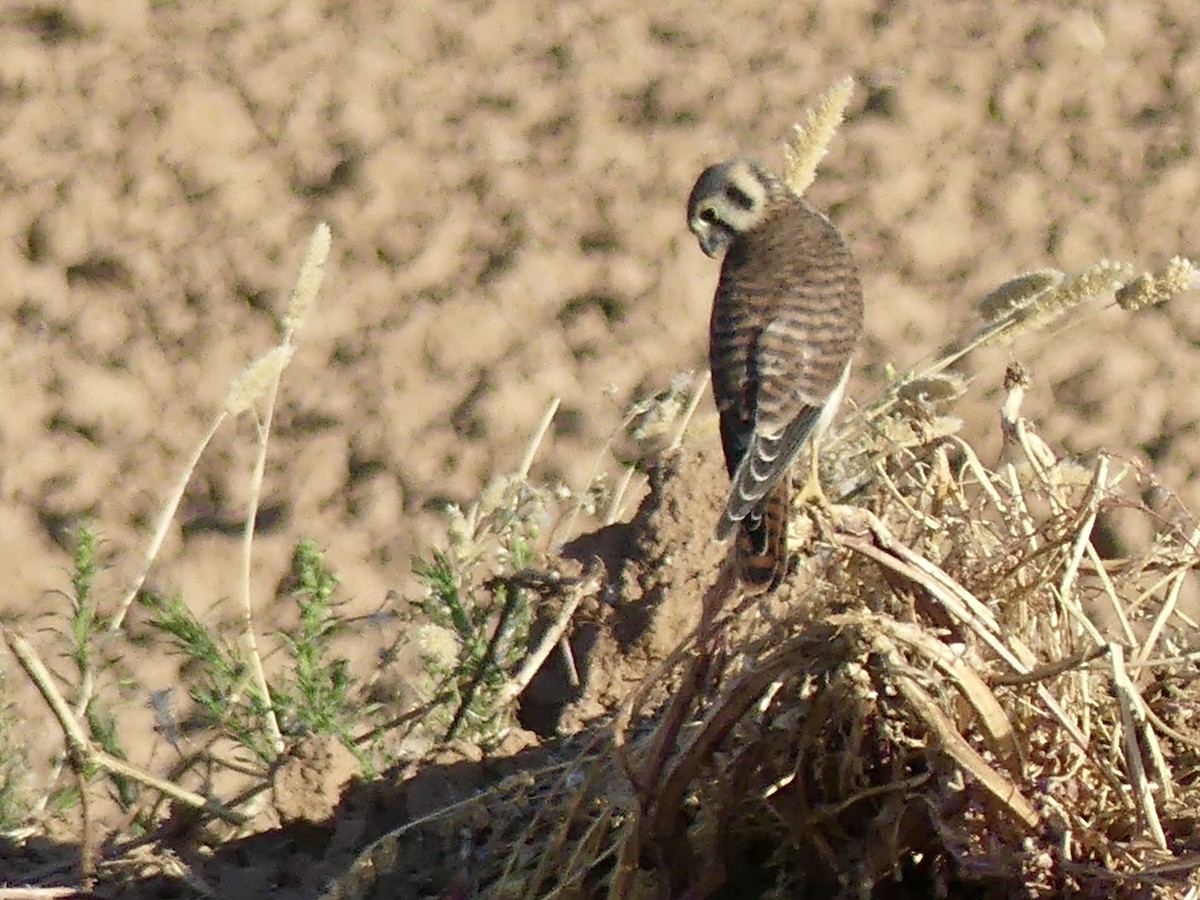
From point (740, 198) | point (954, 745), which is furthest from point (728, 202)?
point (954, 745)

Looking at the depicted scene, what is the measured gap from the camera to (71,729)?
10.2ft

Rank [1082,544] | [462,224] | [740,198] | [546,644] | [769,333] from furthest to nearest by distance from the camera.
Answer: [462,224], [740,198], [769,333], [546,644], [1082,544]

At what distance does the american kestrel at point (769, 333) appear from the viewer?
10.6 feet

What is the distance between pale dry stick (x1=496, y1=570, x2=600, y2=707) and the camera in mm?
3529

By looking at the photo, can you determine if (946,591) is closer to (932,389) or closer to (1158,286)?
(932,389)

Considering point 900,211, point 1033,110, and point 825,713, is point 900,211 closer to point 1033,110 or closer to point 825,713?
point 1033,110

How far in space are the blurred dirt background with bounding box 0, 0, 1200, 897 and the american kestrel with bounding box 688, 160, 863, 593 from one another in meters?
1.49

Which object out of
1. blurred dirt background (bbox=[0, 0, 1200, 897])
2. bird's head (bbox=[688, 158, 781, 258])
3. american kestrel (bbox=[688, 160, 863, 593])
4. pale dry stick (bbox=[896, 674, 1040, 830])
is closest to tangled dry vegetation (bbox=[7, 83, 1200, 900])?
pale dry stick (bbox=[896, 674, 1040, 830])

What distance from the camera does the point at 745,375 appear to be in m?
3.80

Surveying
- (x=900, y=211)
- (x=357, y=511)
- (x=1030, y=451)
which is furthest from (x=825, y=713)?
(x=900, y=211)

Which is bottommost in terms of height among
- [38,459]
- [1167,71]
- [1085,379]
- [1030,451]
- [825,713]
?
[825,713]

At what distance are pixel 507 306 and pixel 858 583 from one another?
10.8 ft

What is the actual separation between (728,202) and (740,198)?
23 millimetres

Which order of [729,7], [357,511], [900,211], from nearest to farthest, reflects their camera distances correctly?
[357,511]
[900,211]
[729,7]
